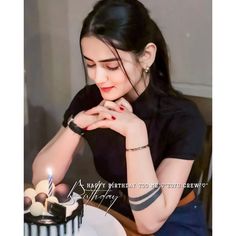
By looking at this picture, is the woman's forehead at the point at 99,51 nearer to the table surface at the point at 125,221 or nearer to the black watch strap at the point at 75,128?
the black watch strap at the point at 75,128

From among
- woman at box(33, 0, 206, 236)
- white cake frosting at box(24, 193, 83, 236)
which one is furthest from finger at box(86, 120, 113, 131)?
white cake frosting at box(24, 193, 83, 236)

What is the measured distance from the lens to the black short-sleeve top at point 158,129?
2.44 ft

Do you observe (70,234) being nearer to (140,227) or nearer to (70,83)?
(140,227)

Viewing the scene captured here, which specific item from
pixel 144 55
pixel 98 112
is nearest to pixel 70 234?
pixel 98 112

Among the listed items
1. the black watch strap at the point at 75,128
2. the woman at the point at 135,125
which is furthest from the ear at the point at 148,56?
the black watch strap at the point at 75,128

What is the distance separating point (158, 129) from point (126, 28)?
16cm

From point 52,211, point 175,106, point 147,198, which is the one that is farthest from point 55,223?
point 175,106

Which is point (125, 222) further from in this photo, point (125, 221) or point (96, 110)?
point (96, 110)

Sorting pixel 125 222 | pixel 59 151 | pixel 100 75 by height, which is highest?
pixel 100 75

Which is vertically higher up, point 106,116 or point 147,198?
point 106,116

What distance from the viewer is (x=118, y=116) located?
75cm

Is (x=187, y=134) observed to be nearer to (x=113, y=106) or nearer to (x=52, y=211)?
(x=113, y=106)

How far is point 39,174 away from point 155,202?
18 cm

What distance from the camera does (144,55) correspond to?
29.3 inches
